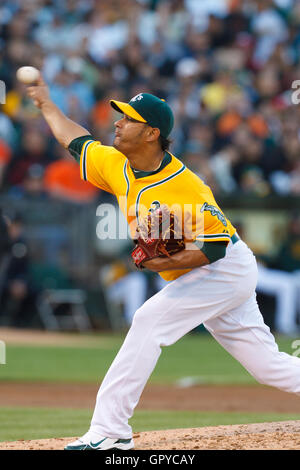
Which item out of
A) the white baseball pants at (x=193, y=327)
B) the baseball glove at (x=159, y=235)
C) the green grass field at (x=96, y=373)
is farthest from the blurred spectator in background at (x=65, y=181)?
the baseball glove at (x=159, y=235)

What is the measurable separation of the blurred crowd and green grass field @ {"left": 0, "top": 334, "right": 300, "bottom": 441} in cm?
227

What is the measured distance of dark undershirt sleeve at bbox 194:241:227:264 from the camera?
4453mm

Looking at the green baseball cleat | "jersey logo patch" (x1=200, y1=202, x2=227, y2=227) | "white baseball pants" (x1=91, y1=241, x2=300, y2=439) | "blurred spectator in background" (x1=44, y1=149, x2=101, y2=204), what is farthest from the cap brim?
"blurred spectator in background" (x1=44, y1=149, x2=101, y2=204)

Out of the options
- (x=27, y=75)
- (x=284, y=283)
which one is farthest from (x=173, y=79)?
(x=27, y=75)

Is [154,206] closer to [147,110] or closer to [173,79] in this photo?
[147,110]

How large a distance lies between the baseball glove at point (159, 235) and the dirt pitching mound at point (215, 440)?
102 centimetres

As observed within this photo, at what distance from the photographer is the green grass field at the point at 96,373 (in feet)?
20.8

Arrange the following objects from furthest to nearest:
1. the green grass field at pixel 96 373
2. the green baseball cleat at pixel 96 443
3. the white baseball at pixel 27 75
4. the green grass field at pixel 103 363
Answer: the green grass field at pixel 103 363
the green grass field at pixel 96 373
the white baseball at pixel 27 75
the green baseball cleat at pixel 96 443

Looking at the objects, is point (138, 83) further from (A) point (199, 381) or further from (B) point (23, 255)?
(A) point (199, 381)

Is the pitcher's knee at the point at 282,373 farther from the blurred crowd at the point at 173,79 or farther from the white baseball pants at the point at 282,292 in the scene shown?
the blurred crowd at the point at 173,79

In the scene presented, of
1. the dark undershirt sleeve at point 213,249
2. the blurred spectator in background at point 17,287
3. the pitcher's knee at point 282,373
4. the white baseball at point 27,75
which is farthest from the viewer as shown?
the blurred spectator in background at point 17,287

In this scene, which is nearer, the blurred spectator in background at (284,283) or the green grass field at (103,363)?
the green grass field at (103,363)

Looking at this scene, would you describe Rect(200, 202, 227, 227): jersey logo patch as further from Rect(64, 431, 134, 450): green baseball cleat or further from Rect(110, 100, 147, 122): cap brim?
Rect(64, 431, 134, 450): green baseball cleat

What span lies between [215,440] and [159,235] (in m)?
1.23
